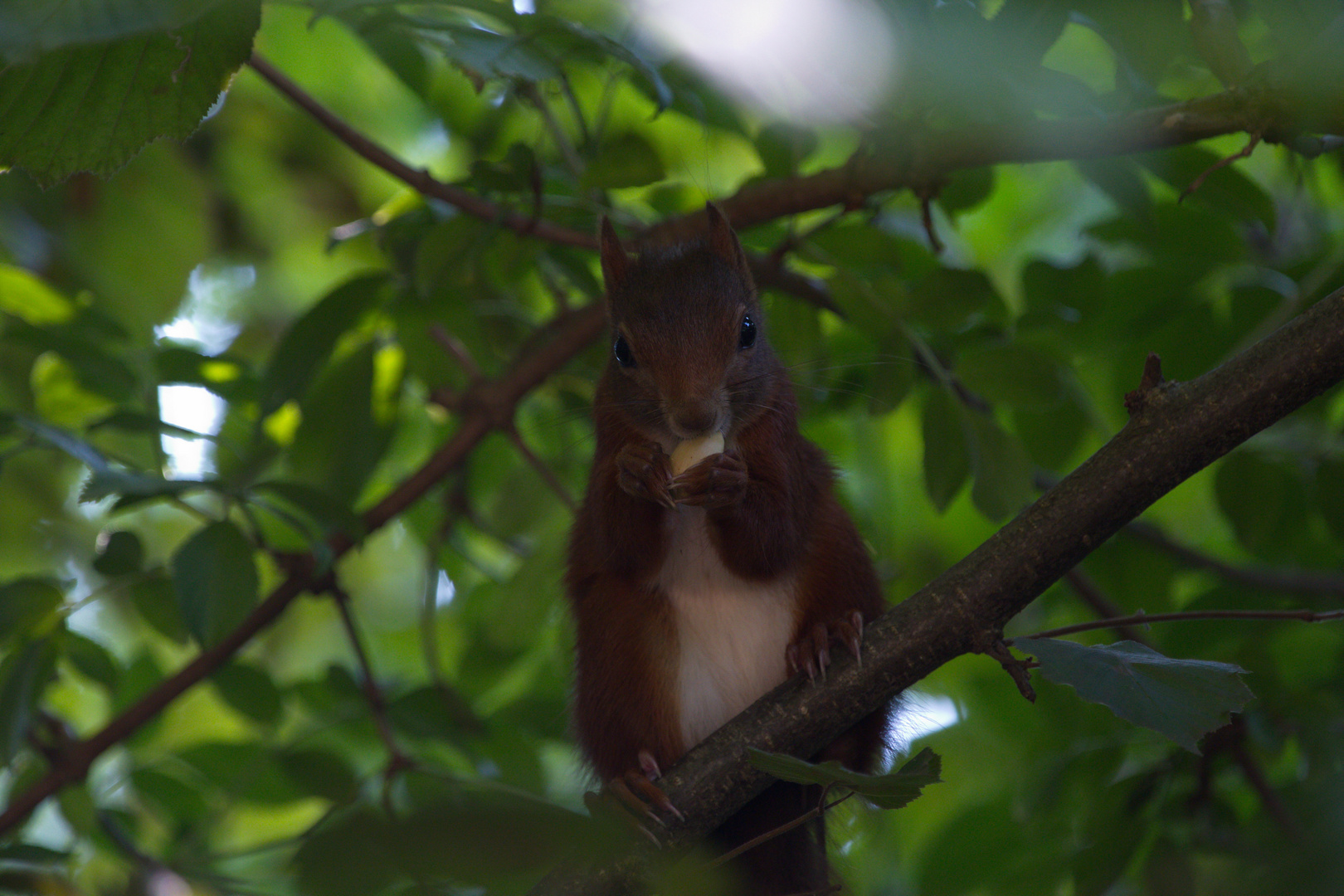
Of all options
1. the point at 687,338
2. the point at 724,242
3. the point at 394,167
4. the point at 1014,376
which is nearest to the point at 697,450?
the point at 687,338

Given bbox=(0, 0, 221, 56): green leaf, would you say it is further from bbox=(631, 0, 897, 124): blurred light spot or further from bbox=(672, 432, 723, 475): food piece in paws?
bbox=(672, 432, 723, 475): food piece in paws

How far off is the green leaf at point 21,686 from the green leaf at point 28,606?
3 cm

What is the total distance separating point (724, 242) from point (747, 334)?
219 millimetres

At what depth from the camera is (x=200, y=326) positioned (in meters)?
4.06

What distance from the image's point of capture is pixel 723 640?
6.65 feet

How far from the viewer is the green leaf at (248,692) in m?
2.42

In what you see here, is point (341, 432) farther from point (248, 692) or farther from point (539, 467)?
point (248, 692)

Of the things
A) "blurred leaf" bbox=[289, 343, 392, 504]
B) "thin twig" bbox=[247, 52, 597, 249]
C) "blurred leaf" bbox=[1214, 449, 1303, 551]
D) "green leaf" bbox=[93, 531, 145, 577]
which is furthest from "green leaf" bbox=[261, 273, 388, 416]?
"blurred leaf" bbox=[1214, 449, 1303, 551]

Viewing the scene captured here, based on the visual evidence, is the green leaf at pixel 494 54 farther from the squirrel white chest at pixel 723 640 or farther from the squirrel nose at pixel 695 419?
the squirrel white chest at pixel 723 640

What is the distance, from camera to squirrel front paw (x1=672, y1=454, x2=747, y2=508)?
1.79 meters

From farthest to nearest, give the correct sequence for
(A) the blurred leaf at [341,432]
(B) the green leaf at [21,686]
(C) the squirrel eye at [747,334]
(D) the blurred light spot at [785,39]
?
(A) the blurred leaf at [341,432]
(C) the squirrel eye at [747,334]
(B) the green leaf at [21,686]
(D) the blurred light spot at [785,39]

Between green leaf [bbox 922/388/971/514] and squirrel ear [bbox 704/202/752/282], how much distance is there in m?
0.50

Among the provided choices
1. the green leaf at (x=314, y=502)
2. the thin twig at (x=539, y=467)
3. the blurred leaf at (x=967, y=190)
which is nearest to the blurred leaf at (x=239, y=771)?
the green leaf at (x=314, y=502)

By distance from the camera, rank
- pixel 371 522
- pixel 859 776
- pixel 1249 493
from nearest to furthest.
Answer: pixel 859 776 < pixel 1249 493 < pixel 371 522
